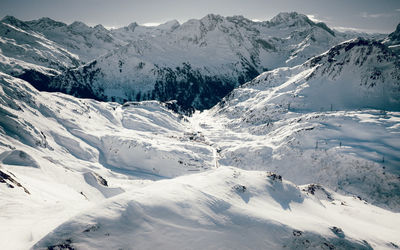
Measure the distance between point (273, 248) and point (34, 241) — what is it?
21.3 m

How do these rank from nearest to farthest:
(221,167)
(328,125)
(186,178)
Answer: (186,178)
(221,167)
(328,125)

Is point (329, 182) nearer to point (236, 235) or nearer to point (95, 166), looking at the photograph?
point (236, 235)

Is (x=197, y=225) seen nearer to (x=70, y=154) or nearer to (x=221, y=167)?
(x=221, y=167)

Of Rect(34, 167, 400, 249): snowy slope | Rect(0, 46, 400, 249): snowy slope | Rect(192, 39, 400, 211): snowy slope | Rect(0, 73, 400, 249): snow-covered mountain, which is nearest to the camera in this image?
Rect(34, 167, 400, 249): snowy slope

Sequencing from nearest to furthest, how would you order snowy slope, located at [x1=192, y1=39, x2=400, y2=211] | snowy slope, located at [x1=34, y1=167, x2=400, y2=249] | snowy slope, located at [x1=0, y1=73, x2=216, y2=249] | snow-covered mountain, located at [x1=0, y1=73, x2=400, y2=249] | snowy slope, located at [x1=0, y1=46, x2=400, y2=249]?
snowy slope, located at [x1=34, y1=167, x2=400, y2=249]
snow-covered mountain, located at [x1=0, y1=73, x2=400, y2=249]
snowy slope, located at [x1=0, y1=46, x2=400, y2=249]
snowy slope, located at [x1=0, y1=73, x2=216, y2=249]
snowy slope, located at [x1=192, y1=39, x2=400, y2=211]

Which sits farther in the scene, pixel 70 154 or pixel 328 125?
pixel 328 125

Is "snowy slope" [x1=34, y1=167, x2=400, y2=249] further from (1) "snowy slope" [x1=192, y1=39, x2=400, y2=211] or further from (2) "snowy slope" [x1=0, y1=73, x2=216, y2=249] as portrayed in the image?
(1) "snowy slope" [x1=192, y1=39, x2=400, y2=211]

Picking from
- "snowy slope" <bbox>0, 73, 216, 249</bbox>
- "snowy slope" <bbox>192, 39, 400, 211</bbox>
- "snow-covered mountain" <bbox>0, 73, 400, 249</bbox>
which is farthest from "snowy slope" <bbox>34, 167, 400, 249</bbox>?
"snowy slope" <bbox>192, 39, 400, 211</bbox>

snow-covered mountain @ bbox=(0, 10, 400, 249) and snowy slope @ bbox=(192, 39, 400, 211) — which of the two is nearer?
snow-covered mountain @ bbox=(0, 10, 400, 249)

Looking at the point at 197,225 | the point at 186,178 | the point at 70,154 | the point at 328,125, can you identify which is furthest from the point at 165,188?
the point at 328,125

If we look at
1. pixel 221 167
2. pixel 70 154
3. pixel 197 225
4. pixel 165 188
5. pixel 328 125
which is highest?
pixel 165 188

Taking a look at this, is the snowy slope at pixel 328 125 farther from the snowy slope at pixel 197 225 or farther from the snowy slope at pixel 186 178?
the snowy slope at pixel 197 225

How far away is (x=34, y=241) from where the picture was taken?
2144 cm

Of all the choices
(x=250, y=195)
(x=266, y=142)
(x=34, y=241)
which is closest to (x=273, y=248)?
(x=250, y=195)
